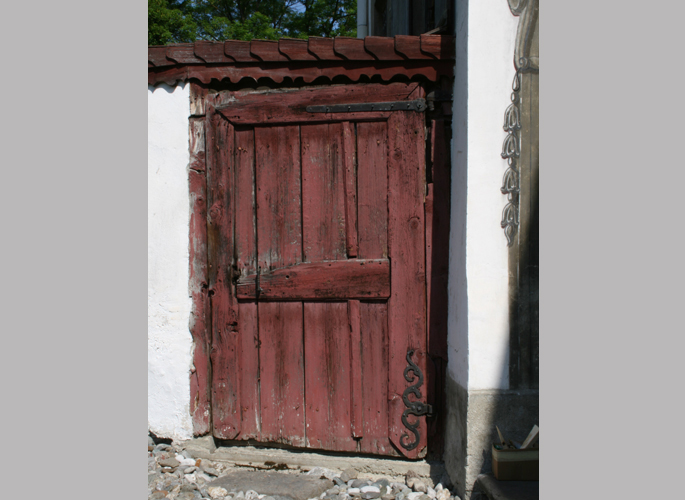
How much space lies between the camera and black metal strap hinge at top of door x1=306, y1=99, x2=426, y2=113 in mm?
2844

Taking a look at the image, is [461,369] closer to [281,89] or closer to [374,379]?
[374,379]

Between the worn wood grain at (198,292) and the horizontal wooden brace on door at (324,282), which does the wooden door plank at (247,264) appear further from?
the worn wood grain at (198,292)

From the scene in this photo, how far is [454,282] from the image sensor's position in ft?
8.91

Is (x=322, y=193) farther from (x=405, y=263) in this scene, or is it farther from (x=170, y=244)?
(x=170, y=244)

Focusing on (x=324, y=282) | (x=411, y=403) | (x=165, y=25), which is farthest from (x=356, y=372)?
(x=165, y=25)

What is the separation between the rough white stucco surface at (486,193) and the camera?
8.20 feet

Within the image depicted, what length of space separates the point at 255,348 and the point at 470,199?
5.16 feet

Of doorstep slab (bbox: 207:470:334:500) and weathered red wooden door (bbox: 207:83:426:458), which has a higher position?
weathered red wooden door (bbox: 207:83:426:458)

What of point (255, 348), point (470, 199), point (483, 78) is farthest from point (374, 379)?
point (483, 78)

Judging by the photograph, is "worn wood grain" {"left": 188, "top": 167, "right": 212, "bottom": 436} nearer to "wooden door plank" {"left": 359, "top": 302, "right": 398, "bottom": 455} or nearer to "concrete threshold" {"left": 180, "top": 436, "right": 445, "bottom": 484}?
"concrete threshold" {"left": 180, "top": 436, "right": 445, "bottom": 484}

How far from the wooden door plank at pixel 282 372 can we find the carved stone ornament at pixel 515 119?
1333 mm

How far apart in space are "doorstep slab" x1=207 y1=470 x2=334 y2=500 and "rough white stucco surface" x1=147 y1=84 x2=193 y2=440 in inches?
18.4

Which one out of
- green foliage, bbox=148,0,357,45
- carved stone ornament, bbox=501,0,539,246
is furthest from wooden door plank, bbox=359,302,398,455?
green foliage, bbox=148,0,357,45

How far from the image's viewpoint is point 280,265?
296 centimetres
